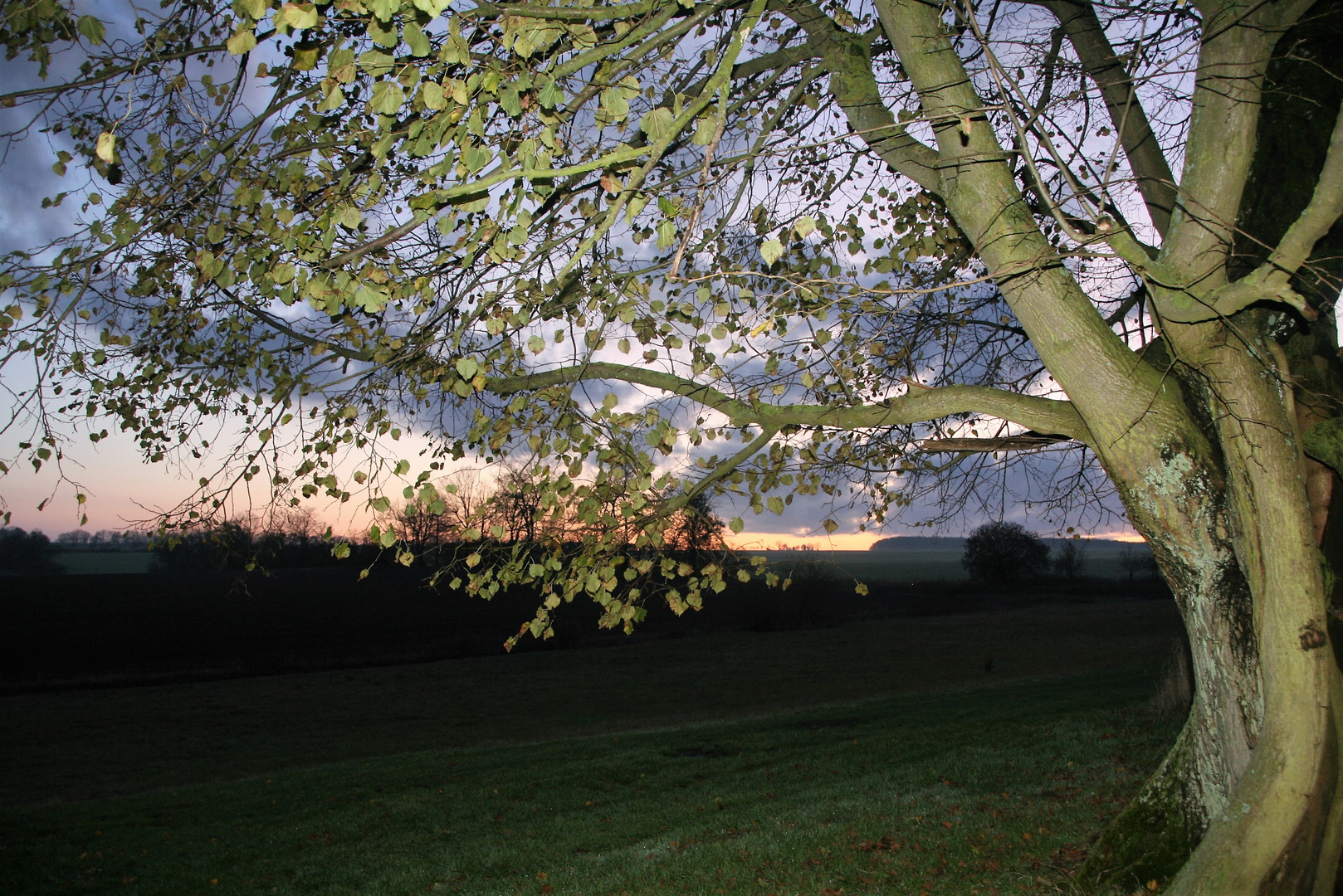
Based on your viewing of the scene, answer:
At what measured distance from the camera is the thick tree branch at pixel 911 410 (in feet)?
18.2

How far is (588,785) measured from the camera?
45.7 feet

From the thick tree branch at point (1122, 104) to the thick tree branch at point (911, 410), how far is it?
185 cm

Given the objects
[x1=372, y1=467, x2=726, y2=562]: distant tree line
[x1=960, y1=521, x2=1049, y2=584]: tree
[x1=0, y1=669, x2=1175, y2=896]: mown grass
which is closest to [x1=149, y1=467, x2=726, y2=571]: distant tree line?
[x1=372, y1=467, x2=726, y2=562]: distant tree line

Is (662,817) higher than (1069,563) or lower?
lower

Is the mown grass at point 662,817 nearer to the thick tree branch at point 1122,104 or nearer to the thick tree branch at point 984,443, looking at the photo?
the thick tree branch at point 984,443

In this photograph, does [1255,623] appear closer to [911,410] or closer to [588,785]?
[911,410]

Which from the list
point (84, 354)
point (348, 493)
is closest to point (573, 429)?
point (348, 493)

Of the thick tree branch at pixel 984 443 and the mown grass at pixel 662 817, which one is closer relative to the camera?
the thick tree branch at pixel 984 443

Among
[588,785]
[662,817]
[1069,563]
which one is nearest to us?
[662,817]

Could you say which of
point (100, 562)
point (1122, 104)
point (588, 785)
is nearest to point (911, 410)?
point (1122, 104)

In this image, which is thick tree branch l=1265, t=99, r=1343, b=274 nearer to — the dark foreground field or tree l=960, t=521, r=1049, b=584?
the dark foreground field

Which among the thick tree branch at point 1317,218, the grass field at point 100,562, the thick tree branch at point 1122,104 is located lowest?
the grass field at point 100,562

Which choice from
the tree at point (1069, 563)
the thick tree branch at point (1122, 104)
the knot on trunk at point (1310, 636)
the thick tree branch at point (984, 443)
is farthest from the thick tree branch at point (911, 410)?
the tree at point (1069, 563)

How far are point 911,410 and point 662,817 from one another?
7544 millimetres
